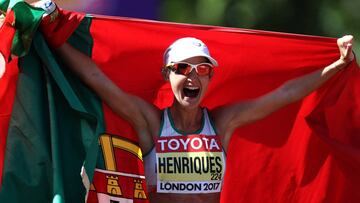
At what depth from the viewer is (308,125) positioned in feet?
19.7

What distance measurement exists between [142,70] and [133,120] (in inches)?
21.4

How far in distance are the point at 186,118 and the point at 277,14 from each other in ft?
11.0

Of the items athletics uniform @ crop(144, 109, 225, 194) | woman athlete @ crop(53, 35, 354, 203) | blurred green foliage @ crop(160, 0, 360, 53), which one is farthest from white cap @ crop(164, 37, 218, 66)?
blurred green foliage @ crop(160, 0, 360, 53)

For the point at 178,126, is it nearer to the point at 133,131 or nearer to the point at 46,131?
the point at 133,131

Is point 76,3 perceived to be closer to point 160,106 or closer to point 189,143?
point 160,106

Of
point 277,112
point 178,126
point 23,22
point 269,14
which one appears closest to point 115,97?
point 178,126

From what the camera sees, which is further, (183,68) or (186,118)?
(186,118)

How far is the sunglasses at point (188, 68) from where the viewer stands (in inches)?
207

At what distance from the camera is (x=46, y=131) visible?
17.6ft

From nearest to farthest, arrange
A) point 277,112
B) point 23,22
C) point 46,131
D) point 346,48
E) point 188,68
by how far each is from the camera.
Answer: point 23,22 → point 188,68 → point 46,131 → point 346,48 → point 277,112

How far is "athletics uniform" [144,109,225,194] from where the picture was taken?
5320mm

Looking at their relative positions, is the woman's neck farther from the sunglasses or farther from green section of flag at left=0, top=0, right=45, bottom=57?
green section of flag at left=0, top=0, right=45, bottom=57

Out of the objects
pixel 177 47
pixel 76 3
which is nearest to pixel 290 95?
pixel 177 47

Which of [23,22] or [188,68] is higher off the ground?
[23,22]
